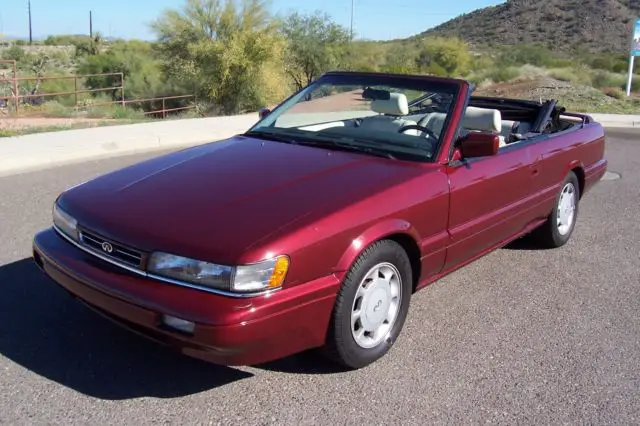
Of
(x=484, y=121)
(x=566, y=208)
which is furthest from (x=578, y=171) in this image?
(x=484, y=121)

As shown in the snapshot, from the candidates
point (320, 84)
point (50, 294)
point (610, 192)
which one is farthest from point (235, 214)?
point (610, 192)

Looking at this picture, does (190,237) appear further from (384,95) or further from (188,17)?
(188,17)

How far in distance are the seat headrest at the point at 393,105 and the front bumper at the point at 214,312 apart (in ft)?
6.07

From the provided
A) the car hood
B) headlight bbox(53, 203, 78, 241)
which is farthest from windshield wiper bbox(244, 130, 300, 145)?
headlight bbox(53, 203, 78, 241)

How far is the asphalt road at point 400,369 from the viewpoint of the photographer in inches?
121

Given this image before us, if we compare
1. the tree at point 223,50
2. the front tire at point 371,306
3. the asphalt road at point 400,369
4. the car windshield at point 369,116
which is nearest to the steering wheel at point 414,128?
the car windshield at point 369,116

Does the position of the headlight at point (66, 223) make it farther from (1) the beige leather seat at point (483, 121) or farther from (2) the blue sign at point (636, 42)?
(2) the blue sign at point (636, 42)

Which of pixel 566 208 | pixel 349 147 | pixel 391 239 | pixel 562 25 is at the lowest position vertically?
pixel 566 208

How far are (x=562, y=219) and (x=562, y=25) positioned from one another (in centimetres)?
7378

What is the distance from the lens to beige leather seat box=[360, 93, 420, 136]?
443 centimetres

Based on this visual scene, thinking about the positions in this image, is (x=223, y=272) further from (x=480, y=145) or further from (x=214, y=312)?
(x=480, y=145)

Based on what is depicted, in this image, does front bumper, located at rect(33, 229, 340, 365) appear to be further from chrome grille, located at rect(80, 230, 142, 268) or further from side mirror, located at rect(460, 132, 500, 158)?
side mirror, located at rect(460, 132, 500, 158)

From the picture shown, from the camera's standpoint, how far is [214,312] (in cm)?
281

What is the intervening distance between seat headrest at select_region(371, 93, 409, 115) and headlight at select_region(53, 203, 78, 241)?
7.49 ft
